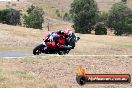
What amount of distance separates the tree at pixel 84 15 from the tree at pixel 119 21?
5.77 m

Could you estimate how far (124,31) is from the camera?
111000mm

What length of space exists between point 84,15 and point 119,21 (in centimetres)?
968

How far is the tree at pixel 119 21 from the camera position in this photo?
110125mm

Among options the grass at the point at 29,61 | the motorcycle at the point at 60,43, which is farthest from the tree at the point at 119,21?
the motorcycle at the point at 60,43

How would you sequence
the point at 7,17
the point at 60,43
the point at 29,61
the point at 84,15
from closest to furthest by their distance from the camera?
the point at 60,43, the point at 29,61, the point at 7,17, the point at 84,15

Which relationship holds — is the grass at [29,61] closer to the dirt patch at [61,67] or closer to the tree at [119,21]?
the dirt patch at [61,67]

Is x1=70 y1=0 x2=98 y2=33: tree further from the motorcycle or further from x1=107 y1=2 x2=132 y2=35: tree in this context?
the motorcycle

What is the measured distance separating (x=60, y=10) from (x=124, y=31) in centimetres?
7682

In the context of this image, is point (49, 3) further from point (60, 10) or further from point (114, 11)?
point (114, 11)

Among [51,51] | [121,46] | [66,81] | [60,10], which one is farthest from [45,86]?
[60,10]

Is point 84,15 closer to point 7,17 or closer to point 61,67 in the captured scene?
point 7,17

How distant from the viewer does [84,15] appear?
107m

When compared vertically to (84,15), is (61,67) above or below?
above

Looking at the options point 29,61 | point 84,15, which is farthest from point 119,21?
point 29,61
